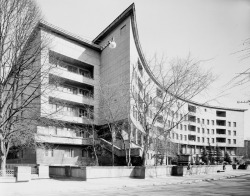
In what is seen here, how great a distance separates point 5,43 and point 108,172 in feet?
39.3

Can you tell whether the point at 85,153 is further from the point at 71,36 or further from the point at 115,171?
the point at 71,36

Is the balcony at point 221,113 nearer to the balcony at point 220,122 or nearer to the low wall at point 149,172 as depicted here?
the balcony at point 220,122

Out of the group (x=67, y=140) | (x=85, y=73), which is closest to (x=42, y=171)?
(x=67, y=140)

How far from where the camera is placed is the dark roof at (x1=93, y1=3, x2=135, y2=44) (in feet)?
109

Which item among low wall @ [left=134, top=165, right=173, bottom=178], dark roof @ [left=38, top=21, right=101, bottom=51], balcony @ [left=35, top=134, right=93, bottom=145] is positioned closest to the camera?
low wall @ [left=134, top=165, right=173, bottom=178]

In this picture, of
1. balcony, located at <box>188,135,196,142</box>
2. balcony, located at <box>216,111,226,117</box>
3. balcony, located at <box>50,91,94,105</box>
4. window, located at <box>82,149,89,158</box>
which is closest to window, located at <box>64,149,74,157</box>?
window, located at <box>82,149,89,158</box>

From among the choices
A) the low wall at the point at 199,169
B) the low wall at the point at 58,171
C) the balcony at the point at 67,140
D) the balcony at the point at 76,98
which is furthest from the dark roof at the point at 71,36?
the low wall at the point at 199,169

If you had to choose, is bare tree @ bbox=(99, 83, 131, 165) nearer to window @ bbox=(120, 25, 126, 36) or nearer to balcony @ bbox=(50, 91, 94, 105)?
balcony @ bbox=(50, 91, 94, 105)

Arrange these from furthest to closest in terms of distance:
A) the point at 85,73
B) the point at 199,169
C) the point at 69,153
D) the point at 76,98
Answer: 1. the point at 85,73
2. the point at 76,98
3. the point at 69,153
4. the point at 199,169

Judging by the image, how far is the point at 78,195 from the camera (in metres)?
11.9

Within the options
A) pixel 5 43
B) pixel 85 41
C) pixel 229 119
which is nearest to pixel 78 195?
pixel 5 43

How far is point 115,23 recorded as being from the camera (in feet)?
119

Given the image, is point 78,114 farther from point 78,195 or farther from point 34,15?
point 78,195

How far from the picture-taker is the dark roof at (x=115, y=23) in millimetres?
33344
